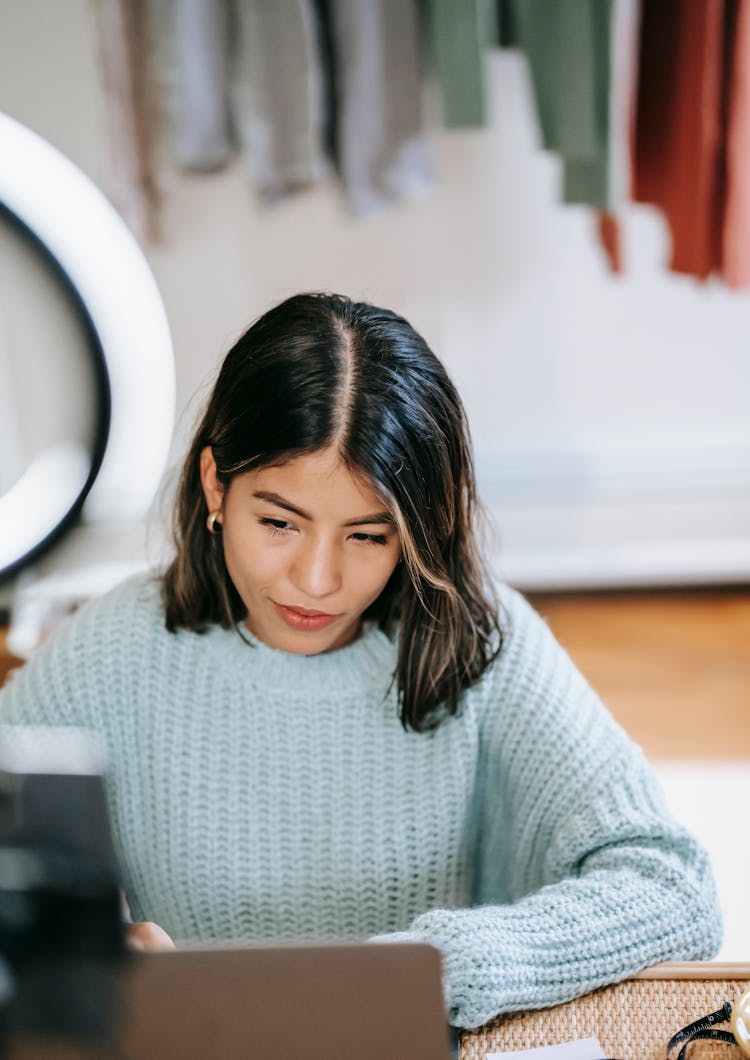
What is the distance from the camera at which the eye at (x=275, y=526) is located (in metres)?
0.86

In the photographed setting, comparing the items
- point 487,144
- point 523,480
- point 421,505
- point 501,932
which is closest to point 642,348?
point 523,480

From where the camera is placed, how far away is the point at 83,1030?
519 millimetres

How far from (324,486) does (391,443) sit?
59mm

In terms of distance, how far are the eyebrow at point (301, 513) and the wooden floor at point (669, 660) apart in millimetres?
1231

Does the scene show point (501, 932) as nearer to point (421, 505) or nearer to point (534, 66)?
point (421, 505)

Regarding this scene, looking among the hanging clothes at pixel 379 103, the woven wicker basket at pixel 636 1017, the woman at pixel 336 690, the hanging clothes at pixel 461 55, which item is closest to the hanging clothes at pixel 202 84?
the hanging clothes at pixel 379 103

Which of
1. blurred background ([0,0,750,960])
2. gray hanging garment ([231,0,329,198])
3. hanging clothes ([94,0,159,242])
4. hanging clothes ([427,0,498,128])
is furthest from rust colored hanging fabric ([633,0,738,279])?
hanging clothes ([94,0,159,242])

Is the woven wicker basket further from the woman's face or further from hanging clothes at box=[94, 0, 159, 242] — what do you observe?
hanging clothes at box=[94, 0, 159, 242]

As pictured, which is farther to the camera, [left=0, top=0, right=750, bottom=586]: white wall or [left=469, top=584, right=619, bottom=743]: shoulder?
[left=0, top=0, right=750, bottom=586]: white wall

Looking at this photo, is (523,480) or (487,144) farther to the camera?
(523,480)

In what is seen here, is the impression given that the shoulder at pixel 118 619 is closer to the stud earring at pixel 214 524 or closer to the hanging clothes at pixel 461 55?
the stud earring at pixel 214 524

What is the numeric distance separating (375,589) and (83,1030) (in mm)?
432

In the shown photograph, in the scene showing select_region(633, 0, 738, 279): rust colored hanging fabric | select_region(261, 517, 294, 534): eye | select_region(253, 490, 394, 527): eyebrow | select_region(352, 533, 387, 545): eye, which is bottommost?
select_region(352, 533, 387, 545): eye

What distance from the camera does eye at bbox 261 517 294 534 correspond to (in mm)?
858
